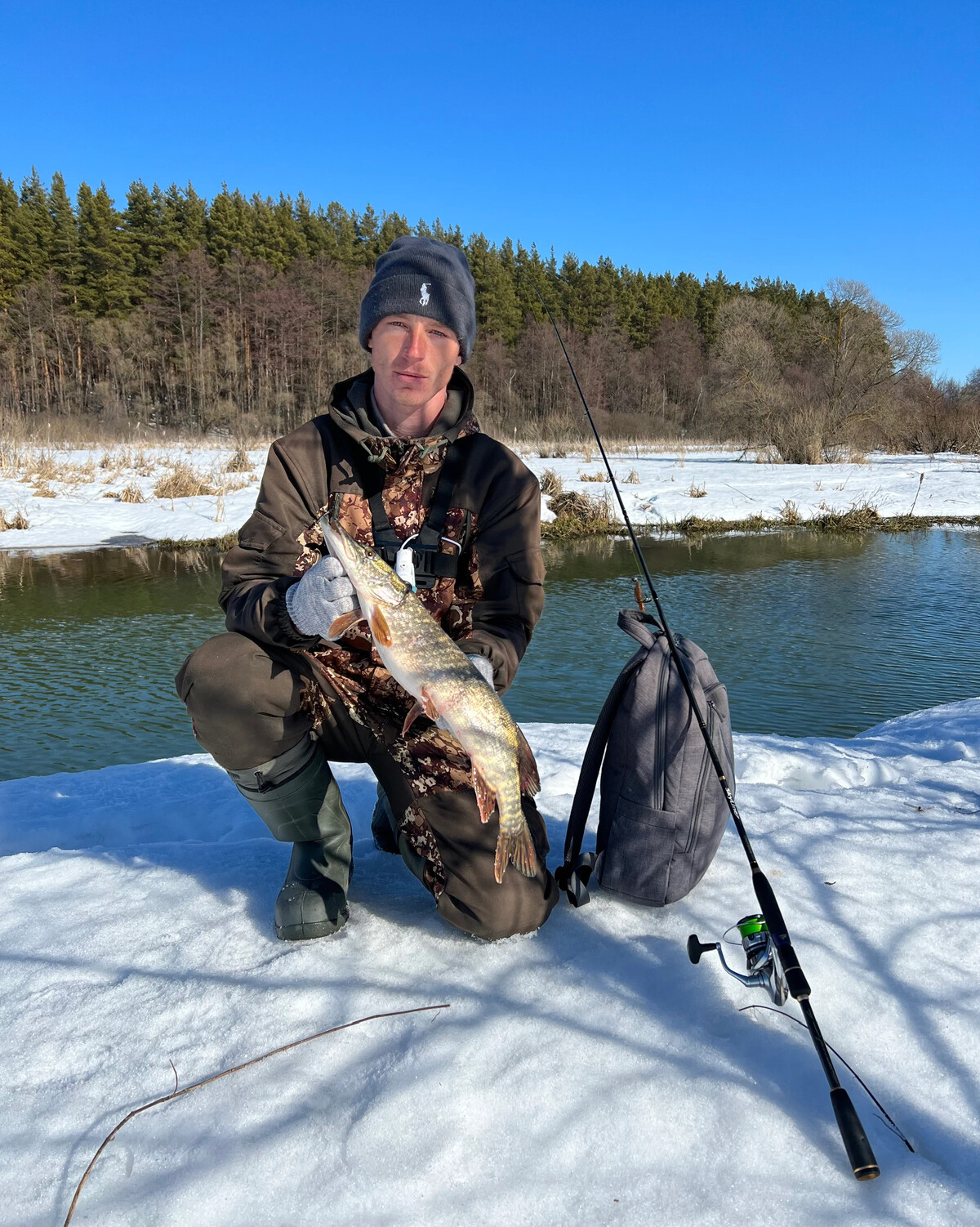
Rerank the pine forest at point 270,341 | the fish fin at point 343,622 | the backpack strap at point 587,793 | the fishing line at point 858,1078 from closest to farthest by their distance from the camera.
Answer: the fishing line at point 858,1078
the fish fin at point 343,622
the backpack strap at point 587,793
the pine forest at point 270,341

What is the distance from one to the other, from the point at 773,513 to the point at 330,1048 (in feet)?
50.2

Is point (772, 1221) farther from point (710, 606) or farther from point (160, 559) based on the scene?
point (160, 559)

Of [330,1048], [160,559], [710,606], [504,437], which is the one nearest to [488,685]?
[330,1048]

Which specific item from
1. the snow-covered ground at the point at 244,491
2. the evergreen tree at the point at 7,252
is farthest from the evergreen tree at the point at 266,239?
the snow-covered ground at the point at 244,491

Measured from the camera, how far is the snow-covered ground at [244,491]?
42.2ft

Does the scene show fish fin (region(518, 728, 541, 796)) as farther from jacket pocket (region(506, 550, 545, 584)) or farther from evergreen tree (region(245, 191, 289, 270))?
evergreen tree (region(245, 191, 289, 270))

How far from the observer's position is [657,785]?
238 centimetres

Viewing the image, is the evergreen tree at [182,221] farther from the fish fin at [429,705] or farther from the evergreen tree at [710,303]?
the fish fin at [429,705]

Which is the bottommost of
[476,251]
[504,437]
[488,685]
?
[488,685]

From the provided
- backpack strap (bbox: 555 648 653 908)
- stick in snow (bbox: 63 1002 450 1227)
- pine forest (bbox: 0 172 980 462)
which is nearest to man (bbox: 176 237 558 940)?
backpack strap (bbox: 555 648 653 908)

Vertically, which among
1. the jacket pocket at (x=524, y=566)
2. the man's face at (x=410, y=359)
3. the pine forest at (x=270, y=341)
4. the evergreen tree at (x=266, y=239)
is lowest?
the jacket pocket at (x=524, y=566)

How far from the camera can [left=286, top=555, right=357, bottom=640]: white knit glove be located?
2062 mm

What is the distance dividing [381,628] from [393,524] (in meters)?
0.70

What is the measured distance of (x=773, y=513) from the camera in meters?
15.5
